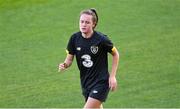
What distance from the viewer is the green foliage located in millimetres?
10344

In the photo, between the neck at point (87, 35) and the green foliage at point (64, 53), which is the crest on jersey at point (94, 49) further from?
the green foliage at point (64, 53)

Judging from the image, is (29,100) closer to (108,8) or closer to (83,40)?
(83,40)

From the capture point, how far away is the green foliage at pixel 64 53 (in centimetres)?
1034

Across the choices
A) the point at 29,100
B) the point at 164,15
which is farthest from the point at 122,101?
the point at 164,15

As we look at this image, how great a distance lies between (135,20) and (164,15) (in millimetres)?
1060

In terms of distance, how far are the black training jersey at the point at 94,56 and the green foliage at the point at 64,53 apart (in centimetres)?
216

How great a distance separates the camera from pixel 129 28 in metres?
14.9

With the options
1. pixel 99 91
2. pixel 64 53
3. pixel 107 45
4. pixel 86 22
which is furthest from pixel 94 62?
pixel 64 53

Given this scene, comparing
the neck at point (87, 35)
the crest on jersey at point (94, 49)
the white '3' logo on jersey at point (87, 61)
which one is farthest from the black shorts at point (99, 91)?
the neck at point (87, 35)

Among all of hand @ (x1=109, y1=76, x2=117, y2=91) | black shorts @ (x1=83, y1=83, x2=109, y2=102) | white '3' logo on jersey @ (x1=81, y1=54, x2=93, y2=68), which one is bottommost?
black shorts @ (x1=83, y1=83, x2=109, y2=102)

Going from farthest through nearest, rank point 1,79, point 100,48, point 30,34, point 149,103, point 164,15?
point 164,15 → point 30,34 → point 1,79 → point 149,103 → point 100,48

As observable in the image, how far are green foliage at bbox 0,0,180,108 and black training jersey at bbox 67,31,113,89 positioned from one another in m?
2.16

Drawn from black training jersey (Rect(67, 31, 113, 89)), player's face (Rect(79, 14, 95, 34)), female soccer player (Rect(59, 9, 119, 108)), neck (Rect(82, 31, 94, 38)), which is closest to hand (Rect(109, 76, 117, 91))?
female soccer player (Rect(59, 9, 119, 108))

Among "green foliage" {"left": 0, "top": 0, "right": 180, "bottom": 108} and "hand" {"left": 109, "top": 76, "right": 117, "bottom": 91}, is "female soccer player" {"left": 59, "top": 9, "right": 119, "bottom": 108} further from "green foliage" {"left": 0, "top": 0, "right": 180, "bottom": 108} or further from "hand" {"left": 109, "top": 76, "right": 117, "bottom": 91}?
"green foliage" {"left": 0, "top": 0, "right": 180, "bottom": 108}
